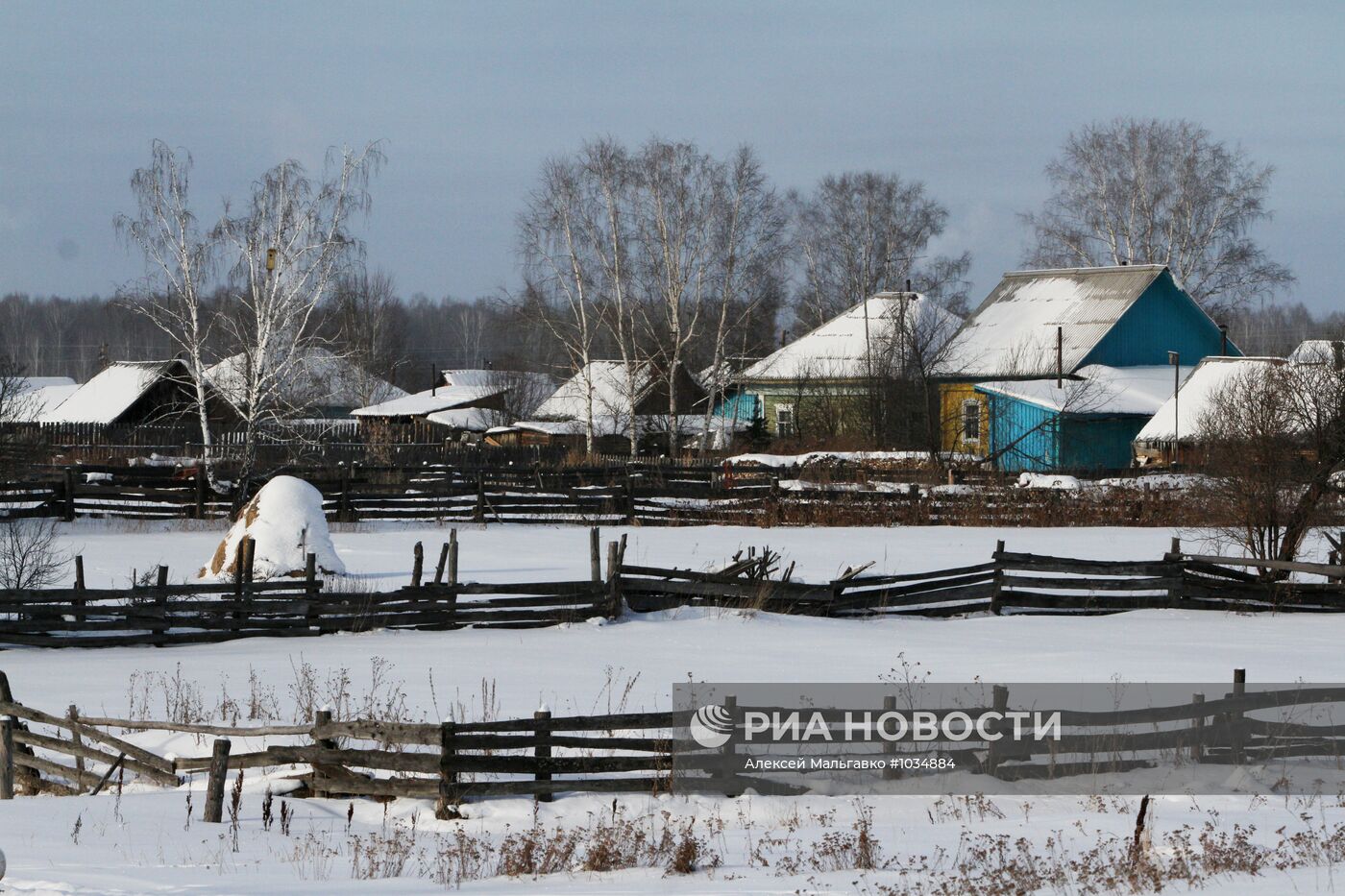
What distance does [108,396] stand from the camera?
184 ft

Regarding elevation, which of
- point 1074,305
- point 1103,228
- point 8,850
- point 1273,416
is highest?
point 1103,228

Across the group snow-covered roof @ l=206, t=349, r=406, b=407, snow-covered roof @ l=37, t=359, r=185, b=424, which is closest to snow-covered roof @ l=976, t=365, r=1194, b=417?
snow-covered roof @ l=206, t=349, r=406, b=407

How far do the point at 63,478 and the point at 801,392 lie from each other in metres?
28.1

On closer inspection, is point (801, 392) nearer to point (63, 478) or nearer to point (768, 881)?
point (63, 478)

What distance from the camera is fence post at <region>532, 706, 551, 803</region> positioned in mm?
9352

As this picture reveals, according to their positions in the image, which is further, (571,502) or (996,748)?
(571,502)

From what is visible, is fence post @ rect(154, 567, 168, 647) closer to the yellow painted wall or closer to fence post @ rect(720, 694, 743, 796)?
fence post @ rect(720, 694, 743, 796)

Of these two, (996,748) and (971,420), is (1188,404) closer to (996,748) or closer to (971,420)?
(971,420)

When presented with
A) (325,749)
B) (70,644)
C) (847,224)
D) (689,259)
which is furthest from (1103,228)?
(325,749)

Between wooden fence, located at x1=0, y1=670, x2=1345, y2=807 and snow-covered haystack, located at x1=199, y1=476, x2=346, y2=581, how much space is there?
851 centimetres

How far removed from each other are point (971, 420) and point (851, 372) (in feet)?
20.4

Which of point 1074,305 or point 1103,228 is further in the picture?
point 1103,228

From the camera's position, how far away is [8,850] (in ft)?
26.1

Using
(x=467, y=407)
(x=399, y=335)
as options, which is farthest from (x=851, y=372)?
(x=399, y=335)
